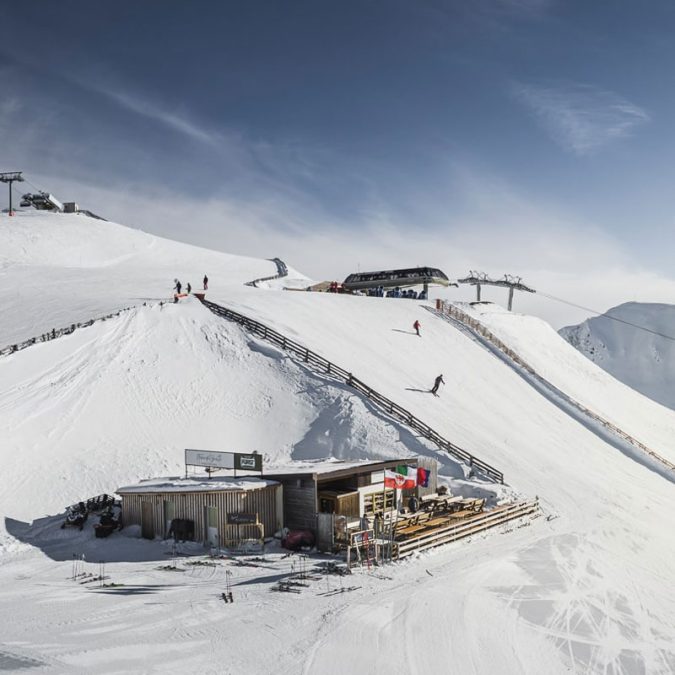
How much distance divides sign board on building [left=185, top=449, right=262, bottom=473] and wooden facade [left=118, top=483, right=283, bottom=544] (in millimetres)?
1158

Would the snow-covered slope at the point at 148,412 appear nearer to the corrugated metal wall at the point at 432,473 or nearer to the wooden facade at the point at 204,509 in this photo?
the corrugated metal wall at the point at 432,473

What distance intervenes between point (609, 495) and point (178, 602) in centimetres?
2019

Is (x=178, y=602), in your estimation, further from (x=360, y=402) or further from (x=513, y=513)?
(x=360, y=402)

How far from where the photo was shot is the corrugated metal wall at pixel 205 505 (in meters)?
20.2

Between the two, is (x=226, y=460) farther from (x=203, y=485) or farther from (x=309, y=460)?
(x=309, y=460)

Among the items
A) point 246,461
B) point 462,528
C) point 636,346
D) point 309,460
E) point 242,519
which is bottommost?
point 462,528

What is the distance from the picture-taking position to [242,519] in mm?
19875

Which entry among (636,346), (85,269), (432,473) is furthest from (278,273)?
(636,346)

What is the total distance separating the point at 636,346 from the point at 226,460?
117862 mm

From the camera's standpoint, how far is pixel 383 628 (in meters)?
13.0

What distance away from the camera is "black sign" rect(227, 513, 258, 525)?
19.8 m

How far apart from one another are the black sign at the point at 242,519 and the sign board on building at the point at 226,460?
1.84 meters

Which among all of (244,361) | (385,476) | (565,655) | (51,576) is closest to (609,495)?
(385,476)

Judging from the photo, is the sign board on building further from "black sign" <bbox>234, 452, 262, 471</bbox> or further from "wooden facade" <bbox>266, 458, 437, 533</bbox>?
"wooden facade" <bbox>266, 458, 437, 533</bbox>
